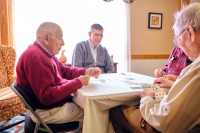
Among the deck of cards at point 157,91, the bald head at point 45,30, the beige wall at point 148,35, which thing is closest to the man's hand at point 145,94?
the deck of cards at point 157,91

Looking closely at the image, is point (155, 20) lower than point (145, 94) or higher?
higher

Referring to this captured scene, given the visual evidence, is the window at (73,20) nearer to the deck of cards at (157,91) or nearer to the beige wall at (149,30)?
the beige wall at (149,30)

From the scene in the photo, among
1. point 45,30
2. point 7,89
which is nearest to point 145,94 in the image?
point 45,30

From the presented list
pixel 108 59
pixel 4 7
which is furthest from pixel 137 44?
pixel 4 7

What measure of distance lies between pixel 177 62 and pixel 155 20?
7.29 feet

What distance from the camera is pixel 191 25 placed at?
879 mm

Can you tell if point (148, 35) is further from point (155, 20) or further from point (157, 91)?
point (157, 91)

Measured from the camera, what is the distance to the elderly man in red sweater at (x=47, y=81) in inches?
43.3

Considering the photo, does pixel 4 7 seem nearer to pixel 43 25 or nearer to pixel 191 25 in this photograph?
pixel 43 25

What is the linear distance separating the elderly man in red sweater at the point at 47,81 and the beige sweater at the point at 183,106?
1.96 feet

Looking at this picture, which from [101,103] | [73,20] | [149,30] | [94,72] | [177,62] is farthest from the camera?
[149,30]

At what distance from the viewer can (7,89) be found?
221cm

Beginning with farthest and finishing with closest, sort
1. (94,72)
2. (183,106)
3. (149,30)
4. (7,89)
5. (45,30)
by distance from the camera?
1. (149,30)
2. (7,89)
3. (94,72)
4. (45,30)
5. (183,106)

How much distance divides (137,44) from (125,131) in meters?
2.80
